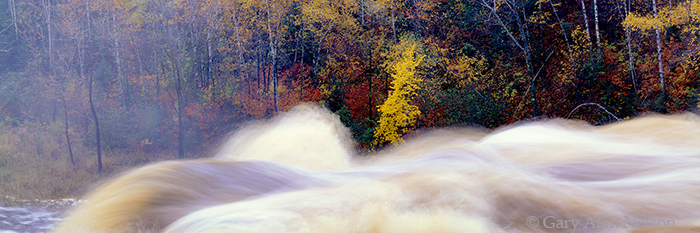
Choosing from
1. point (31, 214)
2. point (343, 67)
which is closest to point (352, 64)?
point (343, 67)

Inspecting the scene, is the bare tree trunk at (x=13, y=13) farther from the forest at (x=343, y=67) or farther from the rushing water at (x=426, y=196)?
the rushing water at (x=426, y=196)

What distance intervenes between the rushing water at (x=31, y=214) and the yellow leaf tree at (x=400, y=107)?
14.8 m

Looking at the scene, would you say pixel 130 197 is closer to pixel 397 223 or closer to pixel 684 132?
pixel 397 223

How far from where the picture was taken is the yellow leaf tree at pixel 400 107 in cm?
2538

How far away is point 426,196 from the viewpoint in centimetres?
387

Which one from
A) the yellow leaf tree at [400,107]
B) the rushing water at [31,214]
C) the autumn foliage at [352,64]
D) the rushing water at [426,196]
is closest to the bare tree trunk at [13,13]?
the autumn foliage at [352,64]

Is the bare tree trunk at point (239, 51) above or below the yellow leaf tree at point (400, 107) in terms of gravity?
above

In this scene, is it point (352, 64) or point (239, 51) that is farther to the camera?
point (239, 51)

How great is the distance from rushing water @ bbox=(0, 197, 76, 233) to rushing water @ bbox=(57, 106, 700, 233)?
1143cm

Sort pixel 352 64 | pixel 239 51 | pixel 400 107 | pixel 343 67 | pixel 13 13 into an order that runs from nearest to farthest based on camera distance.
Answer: pixel 400 107
pixel 352 64
pixel 343 67
pixel 239 51
pixel 13 13

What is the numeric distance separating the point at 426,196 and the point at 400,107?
21.8 meters

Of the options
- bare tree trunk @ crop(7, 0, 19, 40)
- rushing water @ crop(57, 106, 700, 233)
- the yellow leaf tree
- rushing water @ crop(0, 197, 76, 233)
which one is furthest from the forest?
rushing water @ crop(57, 106, 700, 233)

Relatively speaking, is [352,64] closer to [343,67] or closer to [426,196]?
[343,67]

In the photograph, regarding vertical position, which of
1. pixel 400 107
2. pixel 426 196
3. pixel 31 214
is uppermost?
pixel 426 196
